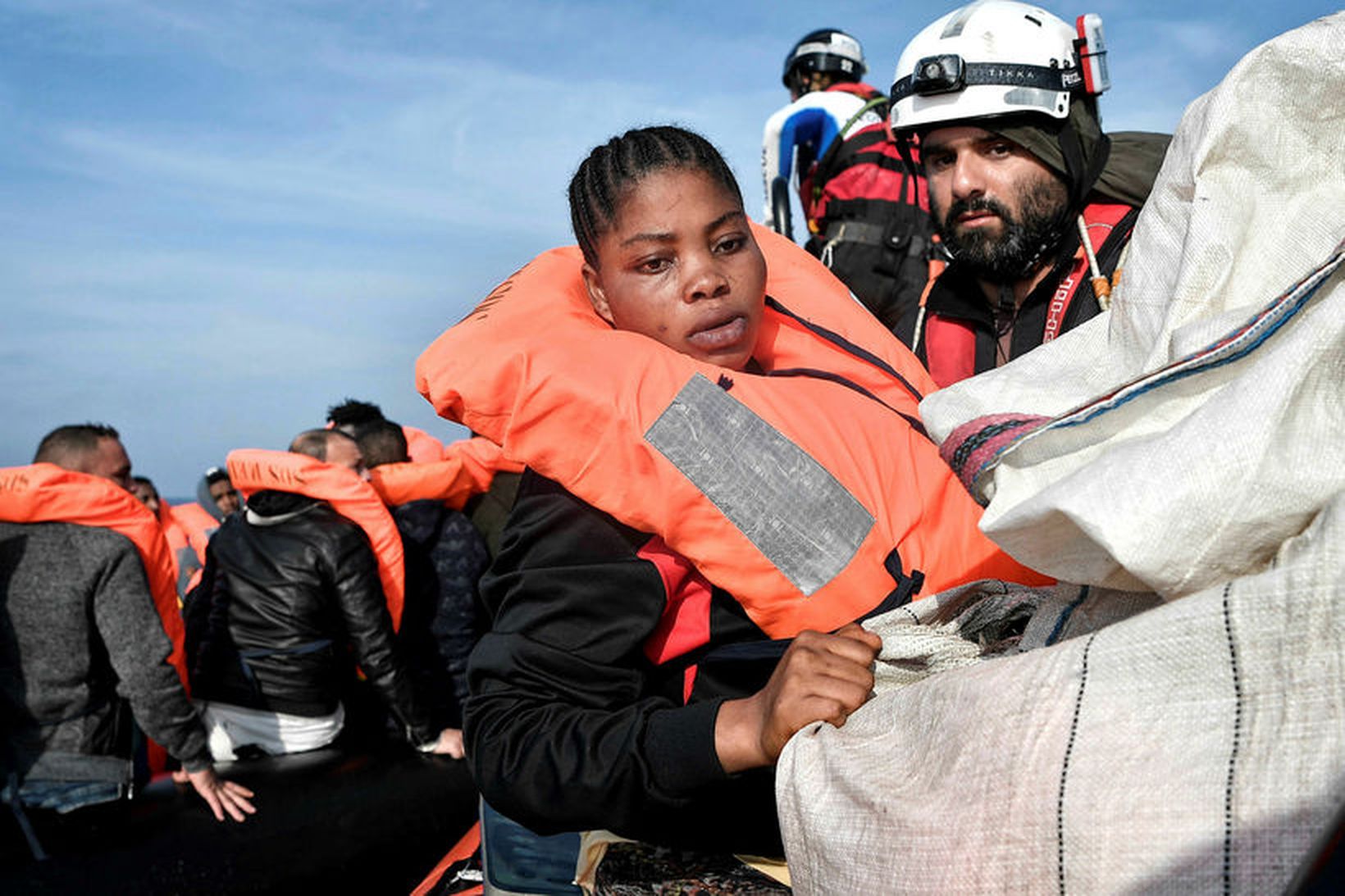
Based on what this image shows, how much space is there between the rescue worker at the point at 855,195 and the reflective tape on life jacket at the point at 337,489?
2.47m

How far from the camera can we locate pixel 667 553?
1.63 meters

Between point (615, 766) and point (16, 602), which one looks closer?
point (615, 766)

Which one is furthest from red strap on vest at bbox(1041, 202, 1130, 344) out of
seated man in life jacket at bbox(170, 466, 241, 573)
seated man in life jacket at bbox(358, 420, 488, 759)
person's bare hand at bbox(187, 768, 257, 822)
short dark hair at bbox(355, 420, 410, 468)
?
seated man in life jacket at bbox(170, 466, 241, 573)

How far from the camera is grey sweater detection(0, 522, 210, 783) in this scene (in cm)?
453

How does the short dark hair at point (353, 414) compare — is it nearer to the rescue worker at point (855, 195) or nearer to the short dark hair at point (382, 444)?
the short dark hair at point (382, 444)

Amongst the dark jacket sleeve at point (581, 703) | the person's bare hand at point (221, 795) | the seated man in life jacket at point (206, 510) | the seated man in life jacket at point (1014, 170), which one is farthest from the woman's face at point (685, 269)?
the seated man in life jacket at point (206, 510)

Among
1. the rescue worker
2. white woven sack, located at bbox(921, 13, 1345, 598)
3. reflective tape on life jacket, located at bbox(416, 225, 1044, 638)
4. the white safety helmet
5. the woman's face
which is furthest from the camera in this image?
the rescue worker

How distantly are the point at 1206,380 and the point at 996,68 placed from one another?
1.81 meters

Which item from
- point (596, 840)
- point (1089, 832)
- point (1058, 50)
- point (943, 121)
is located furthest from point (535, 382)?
point (1058, 50)

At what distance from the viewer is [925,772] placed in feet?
3.38

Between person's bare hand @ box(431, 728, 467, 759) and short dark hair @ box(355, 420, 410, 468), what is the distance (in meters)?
1.77

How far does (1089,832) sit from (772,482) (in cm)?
80

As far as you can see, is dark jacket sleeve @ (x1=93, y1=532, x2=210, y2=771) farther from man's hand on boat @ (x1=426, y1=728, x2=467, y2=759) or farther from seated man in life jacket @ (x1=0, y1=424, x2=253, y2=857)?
man's hand on boat @ (x1=426, y1=728, x2=467, y2=759)

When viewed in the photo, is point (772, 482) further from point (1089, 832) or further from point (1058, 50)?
point (1058, 50)
